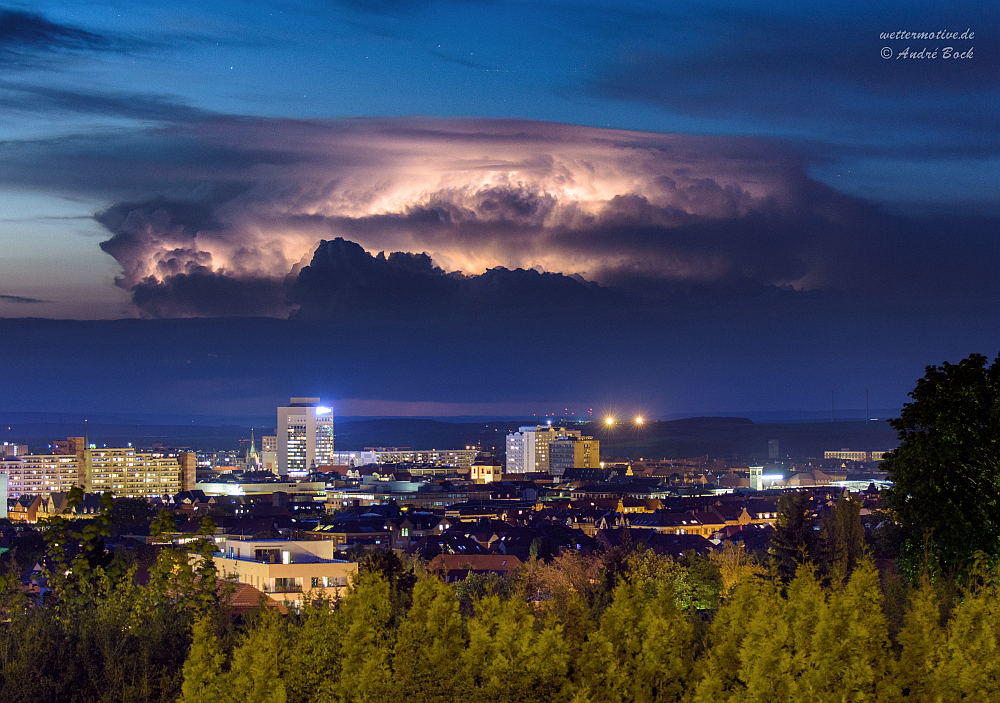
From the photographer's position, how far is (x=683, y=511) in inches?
5231

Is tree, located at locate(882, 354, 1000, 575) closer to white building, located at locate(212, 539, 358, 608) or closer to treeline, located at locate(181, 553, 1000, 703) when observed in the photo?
treeline, located at locate(181, 553, 1000, 703)

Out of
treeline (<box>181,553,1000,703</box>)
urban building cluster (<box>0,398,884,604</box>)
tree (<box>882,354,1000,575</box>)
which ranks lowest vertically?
urban building cluster (<box>0,398,884,604</box>)

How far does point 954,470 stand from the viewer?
112 ft

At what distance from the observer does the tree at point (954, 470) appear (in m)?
33.5

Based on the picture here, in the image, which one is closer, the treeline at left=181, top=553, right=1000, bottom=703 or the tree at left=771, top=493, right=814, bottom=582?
the treeline at left=181, top=553, right=1000, bottom=703

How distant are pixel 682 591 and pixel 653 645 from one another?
2581 centimetres

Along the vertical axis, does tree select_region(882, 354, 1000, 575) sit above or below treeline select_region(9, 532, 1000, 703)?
above

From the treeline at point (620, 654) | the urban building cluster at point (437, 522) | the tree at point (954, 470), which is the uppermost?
the tree at point (954, 470)

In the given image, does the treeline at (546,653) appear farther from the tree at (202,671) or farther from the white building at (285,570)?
the white building at (285,570)

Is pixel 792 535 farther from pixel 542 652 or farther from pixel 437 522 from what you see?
pixel 437 522

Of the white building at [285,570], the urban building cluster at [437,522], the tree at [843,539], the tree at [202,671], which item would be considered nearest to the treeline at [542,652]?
the tree at [202,671]

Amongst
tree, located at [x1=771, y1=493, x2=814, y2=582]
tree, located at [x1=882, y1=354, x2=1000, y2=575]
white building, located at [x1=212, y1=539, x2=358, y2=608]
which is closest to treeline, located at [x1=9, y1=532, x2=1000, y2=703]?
tree, located at [x1=882, y1=354, x2=1000, y2=575]

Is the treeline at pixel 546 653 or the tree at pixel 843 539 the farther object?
the tree at pixel 843 539

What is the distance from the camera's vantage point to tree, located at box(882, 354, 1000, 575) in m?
33.5
